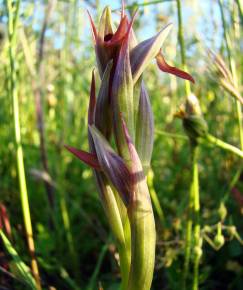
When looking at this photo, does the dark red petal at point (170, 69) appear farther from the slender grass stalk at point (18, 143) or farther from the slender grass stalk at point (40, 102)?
the slender grass stalk at point (40, 102)

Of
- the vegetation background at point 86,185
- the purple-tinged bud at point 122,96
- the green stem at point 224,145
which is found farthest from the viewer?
the vegetation background at point 86,185

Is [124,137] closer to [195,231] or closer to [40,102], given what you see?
[195,231]

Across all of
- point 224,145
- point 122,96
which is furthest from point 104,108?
point 224,145

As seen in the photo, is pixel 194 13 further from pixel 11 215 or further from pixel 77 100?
pixel 11 215

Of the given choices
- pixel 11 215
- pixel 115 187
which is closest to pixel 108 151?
pixel 115 187

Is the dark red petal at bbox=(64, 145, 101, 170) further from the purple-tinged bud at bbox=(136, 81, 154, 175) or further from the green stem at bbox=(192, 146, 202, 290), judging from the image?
the green stem at bbox=(192, 146, 202, 290)

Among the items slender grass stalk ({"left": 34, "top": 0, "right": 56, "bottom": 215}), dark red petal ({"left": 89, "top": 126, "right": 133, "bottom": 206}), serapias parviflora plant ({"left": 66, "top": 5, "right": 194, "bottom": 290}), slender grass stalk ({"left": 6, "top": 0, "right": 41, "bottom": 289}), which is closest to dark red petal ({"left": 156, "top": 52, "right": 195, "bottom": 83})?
serapias parviflora plant ({"left": 66, "top": 5, "right": 194, "bottom": 290})

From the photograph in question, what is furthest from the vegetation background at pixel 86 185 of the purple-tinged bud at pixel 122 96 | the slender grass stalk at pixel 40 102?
the purple-tinged bud at pixel 122 96

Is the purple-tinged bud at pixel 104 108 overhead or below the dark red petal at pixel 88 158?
overhead
